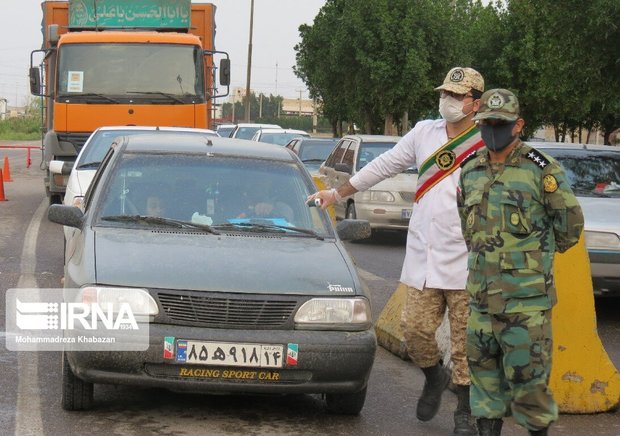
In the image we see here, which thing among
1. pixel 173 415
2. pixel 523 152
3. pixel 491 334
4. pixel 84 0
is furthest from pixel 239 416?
pixel 84 0

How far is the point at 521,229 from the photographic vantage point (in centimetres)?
548

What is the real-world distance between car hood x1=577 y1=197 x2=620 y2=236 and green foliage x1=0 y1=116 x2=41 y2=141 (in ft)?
285

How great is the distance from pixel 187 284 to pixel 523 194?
1834 mm

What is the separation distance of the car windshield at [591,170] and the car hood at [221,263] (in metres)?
5.66

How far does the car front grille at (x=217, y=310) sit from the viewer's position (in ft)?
20.8

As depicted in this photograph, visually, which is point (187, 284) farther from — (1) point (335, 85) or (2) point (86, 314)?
(1) point (335, 85)

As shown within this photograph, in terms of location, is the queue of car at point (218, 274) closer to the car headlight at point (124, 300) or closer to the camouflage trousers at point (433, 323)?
the car headlight at point (124, 300)

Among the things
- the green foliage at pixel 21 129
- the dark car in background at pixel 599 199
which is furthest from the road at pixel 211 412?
the green foliage at pixel 21 129

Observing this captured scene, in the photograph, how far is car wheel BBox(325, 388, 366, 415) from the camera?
6.90 metres

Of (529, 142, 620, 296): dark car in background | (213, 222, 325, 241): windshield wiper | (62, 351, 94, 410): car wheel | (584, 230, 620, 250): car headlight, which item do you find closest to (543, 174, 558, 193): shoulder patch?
(213, 222, 325, 241): windshield wiper

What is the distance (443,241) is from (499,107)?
4.12 ft

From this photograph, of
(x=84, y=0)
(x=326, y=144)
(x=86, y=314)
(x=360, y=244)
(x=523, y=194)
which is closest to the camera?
(x=523, y=194)

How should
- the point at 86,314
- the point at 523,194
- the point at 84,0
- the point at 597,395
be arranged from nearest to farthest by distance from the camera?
1. the point at 523,194
2. the point at 86,314
3. the point at 597,395
4. the point at 84,0

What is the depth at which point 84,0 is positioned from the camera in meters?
20.9
